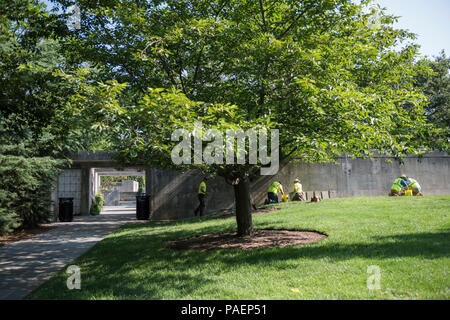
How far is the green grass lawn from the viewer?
4539 millimetres

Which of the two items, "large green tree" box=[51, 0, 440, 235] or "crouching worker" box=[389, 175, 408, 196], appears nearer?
"large green tree" box=[51, 0, 440, 235]

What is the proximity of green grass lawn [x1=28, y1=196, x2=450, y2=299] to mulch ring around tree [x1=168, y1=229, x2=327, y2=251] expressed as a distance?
1.22ft

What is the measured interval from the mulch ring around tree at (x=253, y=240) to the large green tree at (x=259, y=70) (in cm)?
51

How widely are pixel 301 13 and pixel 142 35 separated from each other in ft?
10.7

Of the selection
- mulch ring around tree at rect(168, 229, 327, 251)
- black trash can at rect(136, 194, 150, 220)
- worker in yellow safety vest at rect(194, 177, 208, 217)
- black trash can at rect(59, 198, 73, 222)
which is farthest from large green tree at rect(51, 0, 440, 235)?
black trash can at rect(59, 198, 73, 222)

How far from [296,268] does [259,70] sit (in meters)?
3.62

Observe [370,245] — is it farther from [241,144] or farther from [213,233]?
[213,233]

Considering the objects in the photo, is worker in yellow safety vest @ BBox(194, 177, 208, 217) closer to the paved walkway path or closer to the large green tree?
the paved walkway path

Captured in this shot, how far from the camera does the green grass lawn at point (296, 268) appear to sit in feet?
14.9

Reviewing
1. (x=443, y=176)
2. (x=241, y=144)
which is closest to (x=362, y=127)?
(x=241, y=144)

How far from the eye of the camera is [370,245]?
21.2 ft

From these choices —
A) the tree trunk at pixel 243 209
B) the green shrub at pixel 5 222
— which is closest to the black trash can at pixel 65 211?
the green shrub at pixel 5 222

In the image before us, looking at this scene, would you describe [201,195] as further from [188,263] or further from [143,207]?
[188,263]

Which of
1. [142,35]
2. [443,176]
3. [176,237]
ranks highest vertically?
[142,35]
